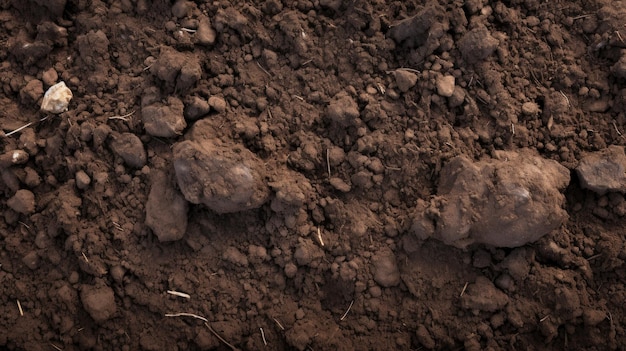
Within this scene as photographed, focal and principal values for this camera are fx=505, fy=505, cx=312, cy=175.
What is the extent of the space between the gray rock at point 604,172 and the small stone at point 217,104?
130 centimetres

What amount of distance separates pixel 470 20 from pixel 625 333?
50.0 inches

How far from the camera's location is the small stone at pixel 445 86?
72.0 inches

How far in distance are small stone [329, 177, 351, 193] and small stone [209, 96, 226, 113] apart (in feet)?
1.55

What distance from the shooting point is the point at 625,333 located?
180 cm

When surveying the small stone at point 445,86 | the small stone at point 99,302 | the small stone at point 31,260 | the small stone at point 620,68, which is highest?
the small stone at point 620,68

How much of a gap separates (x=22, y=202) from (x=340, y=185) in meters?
1.16

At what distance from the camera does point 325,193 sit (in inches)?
71.9

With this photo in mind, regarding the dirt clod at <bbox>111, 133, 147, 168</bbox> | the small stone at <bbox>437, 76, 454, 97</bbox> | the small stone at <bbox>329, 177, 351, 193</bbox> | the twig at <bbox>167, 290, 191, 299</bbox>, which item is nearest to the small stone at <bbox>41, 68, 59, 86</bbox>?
the dirt clod at <bbox>111, 133, 147, 168</bbox>

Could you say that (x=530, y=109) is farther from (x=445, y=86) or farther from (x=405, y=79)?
(x=405, y=79)

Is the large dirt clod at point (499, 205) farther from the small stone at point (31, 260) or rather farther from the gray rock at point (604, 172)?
the small stone at point (31, 260)

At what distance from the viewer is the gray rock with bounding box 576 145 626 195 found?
178 cm

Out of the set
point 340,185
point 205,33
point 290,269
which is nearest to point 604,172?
point 340,185

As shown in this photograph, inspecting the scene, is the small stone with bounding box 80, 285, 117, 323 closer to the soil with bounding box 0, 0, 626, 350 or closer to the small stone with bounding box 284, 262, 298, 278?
the soil with bounding box 0, 0, 626, 350

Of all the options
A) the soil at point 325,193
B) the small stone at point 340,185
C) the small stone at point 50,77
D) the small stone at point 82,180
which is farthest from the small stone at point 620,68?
the small stone at point 50,77
